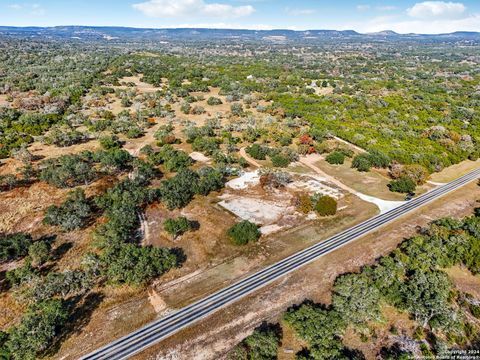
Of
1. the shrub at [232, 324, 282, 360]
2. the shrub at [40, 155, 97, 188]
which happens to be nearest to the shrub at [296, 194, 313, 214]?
the shrub at [232, 324, 282, 360]

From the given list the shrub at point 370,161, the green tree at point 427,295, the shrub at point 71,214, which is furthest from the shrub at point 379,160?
the shrub at point 71,214

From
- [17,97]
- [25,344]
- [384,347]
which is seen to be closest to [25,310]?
[25,344]

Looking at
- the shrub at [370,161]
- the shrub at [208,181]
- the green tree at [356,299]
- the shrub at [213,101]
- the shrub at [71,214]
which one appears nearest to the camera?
the green tree at [356,299]

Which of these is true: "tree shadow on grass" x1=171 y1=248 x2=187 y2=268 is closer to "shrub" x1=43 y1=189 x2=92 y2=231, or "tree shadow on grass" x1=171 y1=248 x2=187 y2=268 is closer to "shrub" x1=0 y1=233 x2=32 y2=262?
"shrub" x1=43 y1=189 x2=92 y2=231

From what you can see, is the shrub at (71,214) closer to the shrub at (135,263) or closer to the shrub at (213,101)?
the shrub at (135,263)

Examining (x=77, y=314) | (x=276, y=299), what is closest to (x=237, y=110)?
(x=276, y=299)

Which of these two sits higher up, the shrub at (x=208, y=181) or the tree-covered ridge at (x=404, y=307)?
the shrub at (x=208, y=181)
